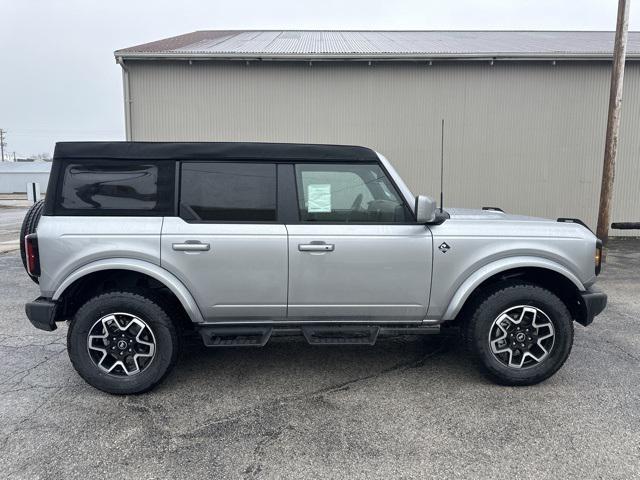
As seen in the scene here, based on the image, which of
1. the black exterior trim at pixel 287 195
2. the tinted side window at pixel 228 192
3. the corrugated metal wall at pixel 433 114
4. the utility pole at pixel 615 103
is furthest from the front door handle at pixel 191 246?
the utility pole at pixel 615 103

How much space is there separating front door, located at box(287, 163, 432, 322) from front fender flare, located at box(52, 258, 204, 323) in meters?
0.81

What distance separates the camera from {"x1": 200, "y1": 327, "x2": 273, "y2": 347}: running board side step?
343 centimetres

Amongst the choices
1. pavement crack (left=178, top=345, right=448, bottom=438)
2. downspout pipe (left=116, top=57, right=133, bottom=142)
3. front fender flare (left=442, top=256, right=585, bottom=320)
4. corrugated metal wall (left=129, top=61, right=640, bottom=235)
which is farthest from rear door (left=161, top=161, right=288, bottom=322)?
downspout pipe (left=116, top=57, right=133, bottom=142)

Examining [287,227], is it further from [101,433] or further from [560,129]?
[560,129]

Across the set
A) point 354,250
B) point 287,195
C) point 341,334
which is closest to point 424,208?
point 354,250

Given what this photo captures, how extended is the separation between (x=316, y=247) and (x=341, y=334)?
0.72m

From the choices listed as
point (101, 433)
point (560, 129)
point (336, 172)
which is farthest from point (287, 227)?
point (560, 129)

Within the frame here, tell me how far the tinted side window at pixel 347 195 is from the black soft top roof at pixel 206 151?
0.28 ft

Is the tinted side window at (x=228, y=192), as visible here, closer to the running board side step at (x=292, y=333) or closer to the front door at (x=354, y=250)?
the front door at (x=354, y=250)

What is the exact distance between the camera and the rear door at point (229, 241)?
10.9ft

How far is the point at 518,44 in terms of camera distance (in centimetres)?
1202

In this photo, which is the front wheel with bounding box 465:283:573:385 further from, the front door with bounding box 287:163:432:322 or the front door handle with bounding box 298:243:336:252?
the front door handle with bounding box 298:243:336:252

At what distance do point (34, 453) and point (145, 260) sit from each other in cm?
136

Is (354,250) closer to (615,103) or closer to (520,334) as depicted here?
(520,334)
